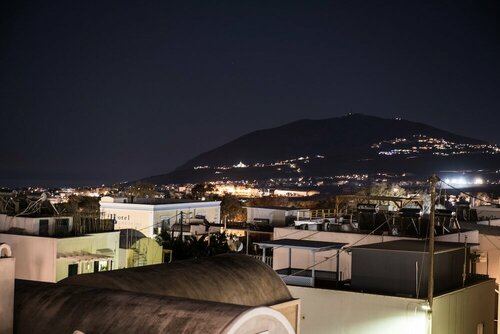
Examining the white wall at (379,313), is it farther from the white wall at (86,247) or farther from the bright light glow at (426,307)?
the white wall at (86,247)

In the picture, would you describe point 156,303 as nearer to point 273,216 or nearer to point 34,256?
point 34,256

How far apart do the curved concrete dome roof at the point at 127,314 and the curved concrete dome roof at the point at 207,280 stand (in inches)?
56.8

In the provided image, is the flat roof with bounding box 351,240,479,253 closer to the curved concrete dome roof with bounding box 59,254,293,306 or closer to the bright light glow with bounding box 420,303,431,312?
the bright light glow with bounding box 420,303,431,312

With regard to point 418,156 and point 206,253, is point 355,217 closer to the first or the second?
point 206,253

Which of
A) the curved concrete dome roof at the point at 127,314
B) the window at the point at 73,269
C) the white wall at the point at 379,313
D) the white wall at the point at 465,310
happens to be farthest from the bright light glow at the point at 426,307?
the window at the point at 73,269

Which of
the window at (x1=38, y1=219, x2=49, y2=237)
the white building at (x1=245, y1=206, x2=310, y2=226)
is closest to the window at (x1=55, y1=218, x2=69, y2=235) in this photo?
the window at (x1=38, y1=219, x2=49, y2=237)

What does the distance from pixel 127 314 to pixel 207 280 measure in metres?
3.90

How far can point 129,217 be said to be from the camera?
164 feet

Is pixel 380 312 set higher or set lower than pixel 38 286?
lower

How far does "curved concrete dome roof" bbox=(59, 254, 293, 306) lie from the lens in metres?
11.3

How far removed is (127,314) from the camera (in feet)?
27.6

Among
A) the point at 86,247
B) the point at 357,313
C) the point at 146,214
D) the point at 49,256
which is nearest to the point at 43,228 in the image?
the point at 49,256

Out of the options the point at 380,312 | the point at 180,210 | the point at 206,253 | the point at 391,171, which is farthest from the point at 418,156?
the point at 380,312

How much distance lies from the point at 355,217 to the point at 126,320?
2182 centimetres
